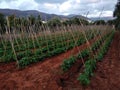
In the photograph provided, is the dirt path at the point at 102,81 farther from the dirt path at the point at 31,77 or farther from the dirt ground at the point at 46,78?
the dirt path at the point at 31,77

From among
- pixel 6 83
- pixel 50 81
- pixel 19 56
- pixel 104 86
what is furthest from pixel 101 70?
pixel 19 56

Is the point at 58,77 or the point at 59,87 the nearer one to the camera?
the point at 59,87

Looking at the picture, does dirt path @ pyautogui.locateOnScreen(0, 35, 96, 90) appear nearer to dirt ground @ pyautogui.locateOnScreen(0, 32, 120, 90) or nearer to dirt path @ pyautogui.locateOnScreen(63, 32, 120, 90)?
dirt ground @ pyautogui.locateOnScreen(0, 32, 120, 90)

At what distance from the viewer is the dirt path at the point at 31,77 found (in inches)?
278

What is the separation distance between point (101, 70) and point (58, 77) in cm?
228

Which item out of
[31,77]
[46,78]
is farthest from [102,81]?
[31,77]

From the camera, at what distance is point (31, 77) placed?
7969mm

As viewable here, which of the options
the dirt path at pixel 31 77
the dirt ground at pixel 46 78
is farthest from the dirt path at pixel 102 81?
the dirt path at pixel 31 77

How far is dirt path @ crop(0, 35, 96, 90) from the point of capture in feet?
23.2

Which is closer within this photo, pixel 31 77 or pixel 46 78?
pixel 46 78

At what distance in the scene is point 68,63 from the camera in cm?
873

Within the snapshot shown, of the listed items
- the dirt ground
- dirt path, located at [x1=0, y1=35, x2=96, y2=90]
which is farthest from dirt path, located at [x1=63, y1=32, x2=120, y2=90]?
dirt path, located at [x1=0, y1=35, x2=96, y2=90]

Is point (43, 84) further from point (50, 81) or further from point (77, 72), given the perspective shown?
point (77, 72)

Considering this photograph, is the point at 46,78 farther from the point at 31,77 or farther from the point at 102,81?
the point at 102,81
